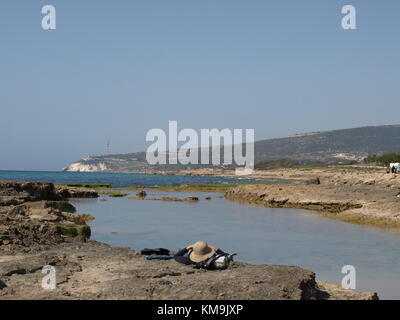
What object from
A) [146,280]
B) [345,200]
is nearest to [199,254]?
[146,280]

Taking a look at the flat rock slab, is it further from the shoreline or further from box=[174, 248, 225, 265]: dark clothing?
the shoreline

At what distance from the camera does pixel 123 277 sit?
12617mm

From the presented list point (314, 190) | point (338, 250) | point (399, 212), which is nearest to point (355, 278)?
point (338, 250)

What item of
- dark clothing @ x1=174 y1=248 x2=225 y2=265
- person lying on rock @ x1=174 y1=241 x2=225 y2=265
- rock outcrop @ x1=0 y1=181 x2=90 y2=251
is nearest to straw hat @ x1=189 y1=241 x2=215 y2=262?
person lying on rock @ x1=174 y1=241 x2=225 y2=265

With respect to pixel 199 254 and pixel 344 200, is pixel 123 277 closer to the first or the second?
pixel 199 254

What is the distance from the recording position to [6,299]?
33.4 ft

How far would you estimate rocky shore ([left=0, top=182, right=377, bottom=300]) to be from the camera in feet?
35.7

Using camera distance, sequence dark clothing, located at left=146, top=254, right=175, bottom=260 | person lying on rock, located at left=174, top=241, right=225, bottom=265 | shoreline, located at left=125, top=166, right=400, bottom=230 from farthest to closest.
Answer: shoreline, located at left=125, top=166, right=400, bottom=230 → dark clothing, located at left=146, top=254, right=175, bottom=260 → person lying on rock, located at left=174, top=241, right=225, bottom=265

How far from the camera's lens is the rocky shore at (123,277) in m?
10.9

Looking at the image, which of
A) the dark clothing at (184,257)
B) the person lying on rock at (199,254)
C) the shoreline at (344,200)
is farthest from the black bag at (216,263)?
the shoreline at (344,200)

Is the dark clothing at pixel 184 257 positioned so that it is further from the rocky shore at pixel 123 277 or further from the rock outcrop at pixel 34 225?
the rock outcrop at pixel 34 225

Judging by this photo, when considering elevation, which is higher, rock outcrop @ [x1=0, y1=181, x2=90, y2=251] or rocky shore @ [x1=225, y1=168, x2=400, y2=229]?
A: rock outcrop @ [x1=0, y1=181, x2=90, y2=251]

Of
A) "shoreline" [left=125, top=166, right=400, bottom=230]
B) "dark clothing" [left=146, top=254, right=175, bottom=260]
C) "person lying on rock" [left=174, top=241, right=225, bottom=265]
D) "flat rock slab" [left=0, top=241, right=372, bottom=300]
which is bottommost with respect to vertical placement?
"shoreline" [left=125, top=166, right=400, bottom=230]
